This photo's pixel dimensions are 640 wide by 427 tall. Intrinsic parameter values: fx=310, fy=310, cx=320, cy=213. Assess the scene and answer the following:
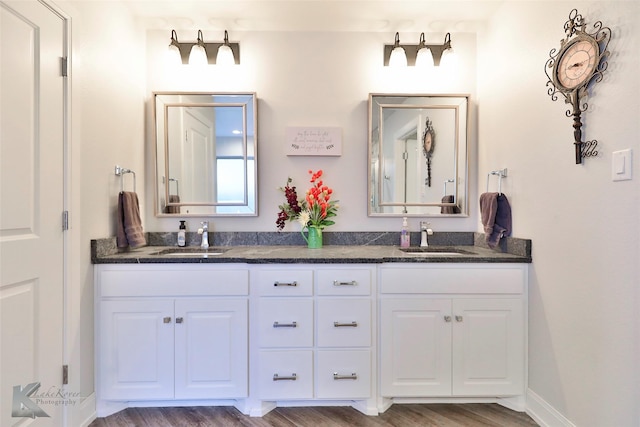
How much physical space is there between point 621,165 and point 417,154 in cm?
113

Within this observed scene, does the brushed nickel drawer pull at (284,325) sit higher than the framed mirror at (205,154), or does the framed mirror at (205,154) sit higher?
the framed mirror at (205,154)

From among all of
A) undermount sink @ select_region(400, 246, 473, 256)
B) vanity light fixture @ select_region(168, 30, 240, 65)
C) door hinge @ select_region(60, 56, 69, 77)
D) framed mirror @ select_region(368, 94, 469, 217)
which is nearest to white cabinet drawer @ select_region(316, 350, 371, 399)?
undermount sink @ select_region(400, 246, 473, 256)

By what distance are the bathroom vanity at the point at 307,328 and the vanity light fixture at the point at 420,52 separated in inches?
54.0

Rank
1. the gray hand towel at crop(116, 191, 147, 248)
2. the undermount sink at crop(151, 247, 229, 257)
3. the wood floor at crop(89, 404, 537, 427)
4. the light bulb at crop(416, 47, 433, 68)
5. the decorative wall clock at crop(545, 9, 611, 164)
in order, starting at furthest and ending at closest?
the light bulb at crop(416, 47, 433, 68)
the undermount sink at crop(151, 247, 229, 257)
the gray hand towel at crop(116, 191, 147, 248)
the wood floor at crop(89, 404, 537, 427)
the decorative wall clock at crop(545, 9, 611, 164)

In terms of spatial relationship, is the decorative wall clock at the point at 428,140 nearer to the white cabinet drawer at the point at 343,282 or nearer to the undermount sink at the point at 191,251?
the white cabinet drawer at the point at 343,282

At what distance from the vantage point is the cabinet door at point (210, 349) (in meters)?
1.67

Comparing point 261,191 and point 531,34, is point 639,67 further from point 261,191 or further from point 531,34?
point 261,191

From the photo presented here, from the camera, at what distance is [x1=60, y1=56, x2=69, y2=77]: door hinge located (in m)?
1.47

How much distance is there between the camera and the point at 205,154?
7.10 ft

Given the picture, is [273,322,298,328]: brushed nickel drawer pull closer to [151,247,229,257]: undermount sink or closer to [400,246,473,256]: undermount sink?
[151,247,229,257]: undermount sink

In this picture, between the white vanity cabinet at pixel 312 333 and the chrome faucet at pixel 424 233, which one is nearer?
the white vanity cabinet at pixel 312 333

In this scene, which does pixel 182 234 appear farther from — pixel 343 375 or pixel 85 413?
pixel 343 375

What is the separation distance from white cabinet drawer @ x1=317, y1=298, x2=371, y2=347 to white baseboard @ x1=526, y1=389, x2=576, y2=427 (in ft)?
3.03

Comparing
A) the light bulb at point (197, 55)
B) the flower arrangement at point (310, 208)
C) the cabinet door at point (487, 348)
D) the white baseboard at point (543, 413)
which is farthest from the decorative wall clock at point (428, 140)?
the light bulb at point (197, 55)
